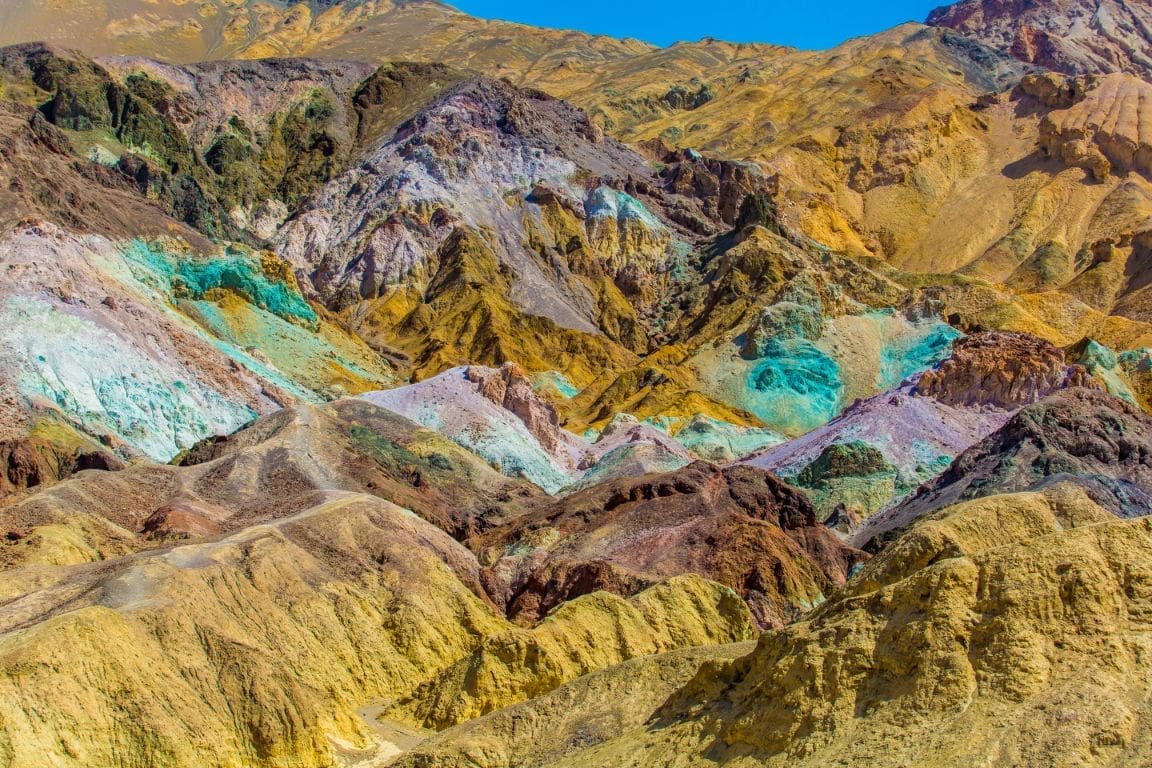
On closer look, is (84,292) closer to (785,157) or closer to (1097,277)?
(1097,277)

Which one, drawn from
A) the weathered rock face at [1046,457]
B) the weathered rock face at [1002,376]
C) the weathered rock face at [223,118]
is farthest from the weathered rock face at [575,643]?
the weathered rock face at [223,118]

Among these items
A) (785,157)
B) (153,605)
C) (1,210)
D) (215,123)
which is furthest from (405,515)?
(785,157)

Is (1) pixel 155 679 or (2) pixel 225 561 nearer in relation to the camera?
(1) pixel 155 679

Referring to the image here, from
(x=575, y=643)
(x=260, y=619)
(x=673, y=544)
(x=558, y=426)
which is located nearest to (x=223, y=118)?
(x=558, y=426)

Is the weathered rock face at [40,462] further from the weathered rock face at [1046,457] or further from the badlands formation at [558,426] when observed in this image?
the weathered rock face at [1046,457]

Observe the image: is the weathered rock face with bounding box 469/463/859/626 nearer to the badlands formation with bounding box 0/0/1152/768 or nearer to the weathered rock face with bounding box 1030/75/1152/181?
the badlands formation with bounding box 0/0/1152/768

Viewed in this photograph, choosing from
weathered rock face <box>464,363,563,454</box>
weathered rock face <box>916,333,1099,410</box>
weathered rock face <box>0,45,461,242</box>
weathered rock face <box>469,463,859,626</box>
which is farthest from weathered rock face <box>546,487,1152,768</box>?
weathered rock face <box>0,45,461,242</box>

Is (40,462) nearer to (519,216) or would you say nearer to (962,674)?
(962,674)
